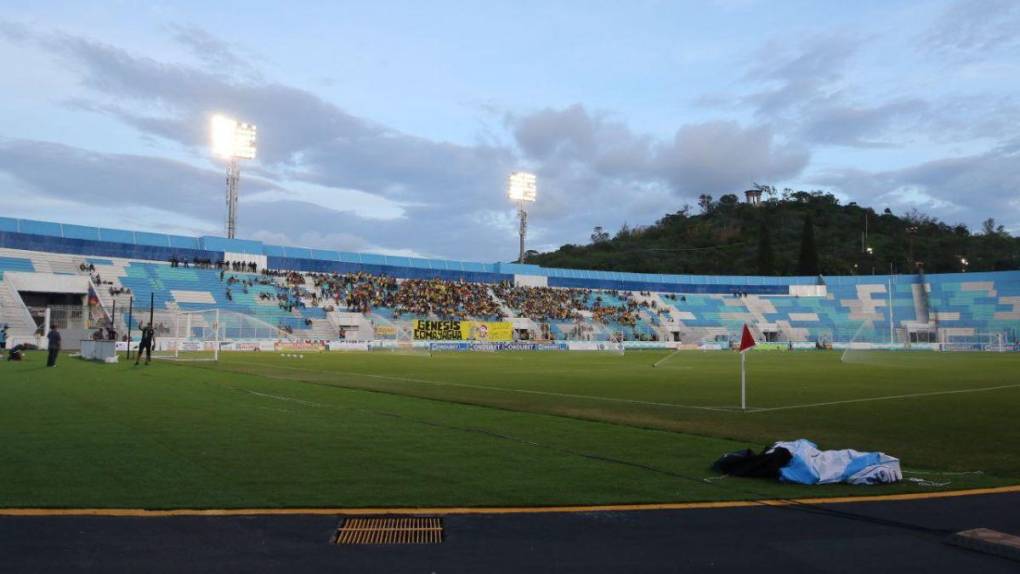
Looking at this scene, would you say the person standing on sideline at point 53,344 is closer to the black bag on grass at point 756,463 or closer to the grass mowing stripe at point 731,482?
the grass mowing stripe at point 731,482

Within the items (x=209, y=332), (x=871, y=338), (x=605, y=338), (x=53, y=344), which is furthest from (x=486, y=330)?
(x=53, y=344)

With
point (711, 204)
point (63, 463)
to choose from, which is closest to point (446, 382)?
point (63, 463)

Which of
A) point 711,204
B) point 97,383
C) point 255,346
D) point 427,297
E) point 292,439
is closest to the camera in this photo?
point 292,439

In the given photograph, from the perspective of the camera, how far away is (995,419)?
591 inches

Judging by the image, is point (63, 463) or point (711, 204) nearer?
point (63, 463)

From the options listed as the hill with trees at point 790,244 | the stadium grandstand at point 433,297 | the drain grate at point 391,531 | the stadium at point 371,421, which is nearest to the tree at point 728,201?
the hill with trees at point 790,244

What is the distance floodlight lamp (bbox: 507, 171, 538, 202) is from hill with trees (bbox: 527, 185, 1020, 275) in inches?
1888

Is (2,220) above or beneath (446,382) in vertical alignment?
above

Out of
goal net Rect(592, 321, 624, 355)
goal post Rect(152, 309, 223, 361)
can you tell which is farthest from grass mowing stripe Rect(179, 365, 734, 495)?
goal net Rect(592, 321, 624, 355)

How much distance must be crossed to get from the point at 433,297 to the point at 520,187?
18.1 metres

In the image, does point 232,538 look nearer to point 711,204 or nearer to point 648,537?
point 648,537

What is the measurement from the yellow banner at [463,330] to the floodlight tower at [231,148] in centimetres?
1744

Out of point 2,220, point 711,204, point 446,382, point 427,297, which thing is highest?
point 711,204

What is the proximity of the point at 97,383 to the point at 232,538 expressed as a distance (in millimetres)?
17149
